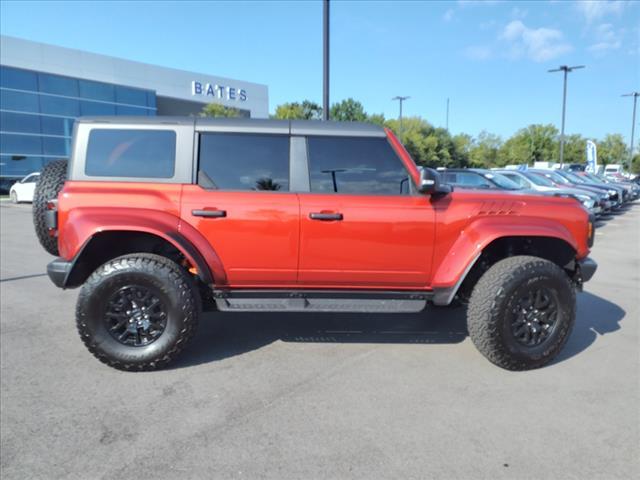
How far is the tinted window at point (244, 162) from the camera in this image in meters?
3.73

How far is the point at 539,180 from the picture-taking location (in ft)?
49.5

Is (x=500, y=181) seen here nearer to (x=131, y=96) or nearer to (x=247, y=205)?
(x=247, y=205)

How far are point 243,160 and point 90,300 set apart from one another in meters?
1.62

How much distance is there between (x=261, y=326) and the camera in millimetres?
4734

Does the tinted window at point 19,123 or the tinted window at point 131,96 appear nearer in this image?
the tinted window at point 19,123

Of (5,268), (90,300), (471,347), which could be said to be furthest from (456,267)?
(5,268)

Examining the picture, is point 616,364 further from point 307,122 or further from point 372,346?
point 307,122

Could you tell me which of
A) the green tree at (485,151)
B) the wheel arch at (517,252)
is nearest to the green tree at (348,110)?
the green tree at (485,151)

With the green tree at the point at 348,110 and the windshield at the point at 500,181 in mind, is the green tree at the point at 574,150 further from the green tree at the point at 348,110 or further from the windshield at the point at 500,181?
the windshield at the point at 500,181

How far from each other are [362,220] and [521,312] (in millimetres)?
1508

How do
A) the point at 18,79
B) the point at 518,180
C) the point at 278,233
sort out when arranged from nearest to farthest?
the point at 278,233 < the point at 518,180 < the point at 18,79

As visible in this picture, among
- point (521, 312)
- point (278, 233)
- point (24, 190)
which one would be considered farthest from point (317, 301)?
point (24, 190)

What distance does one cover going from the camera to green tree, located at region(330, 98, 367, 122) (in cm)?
6122

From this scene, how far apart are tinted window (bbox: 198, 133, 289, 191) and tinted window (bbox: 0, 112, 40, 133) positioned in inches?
1205
